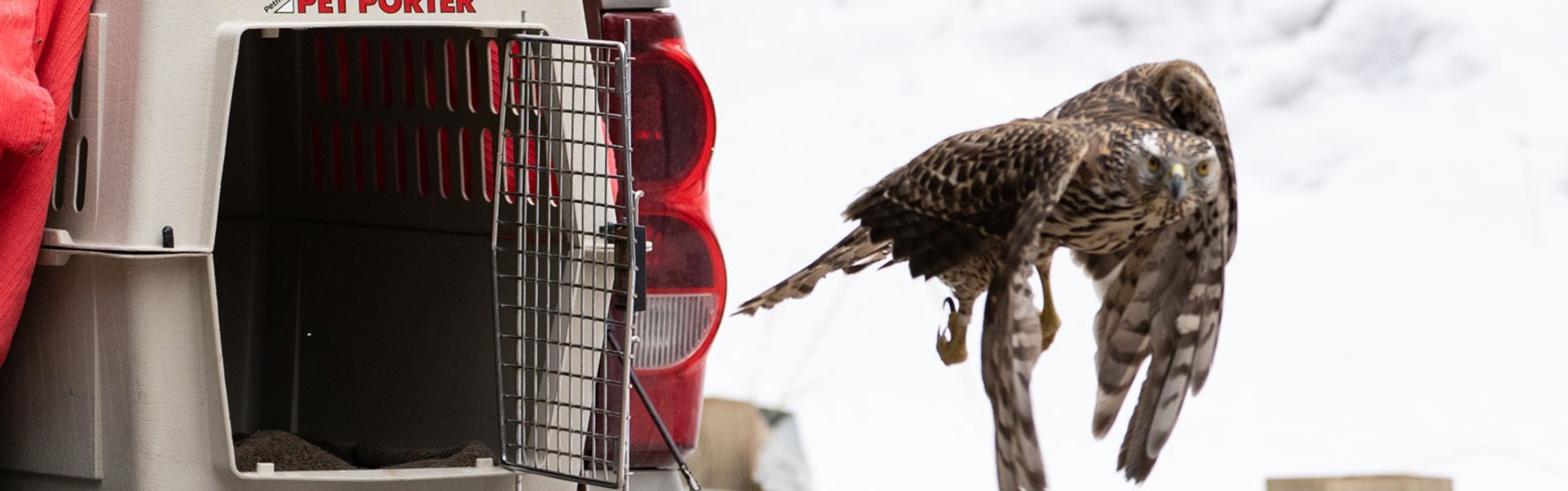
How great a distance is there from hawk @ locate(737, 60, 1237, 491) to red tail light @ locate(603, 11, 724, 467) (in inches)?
13.8

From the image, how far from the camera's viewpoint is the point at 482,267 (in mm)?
3688

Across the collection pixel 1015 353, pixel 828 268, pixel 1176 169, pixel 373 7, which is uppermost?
pixel 373 7

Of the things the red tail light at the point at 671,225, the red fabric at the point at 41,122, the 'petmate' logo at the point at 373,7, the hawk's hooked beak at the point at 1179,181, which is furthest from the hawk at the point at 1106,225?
the red fabric at the point at 41,122

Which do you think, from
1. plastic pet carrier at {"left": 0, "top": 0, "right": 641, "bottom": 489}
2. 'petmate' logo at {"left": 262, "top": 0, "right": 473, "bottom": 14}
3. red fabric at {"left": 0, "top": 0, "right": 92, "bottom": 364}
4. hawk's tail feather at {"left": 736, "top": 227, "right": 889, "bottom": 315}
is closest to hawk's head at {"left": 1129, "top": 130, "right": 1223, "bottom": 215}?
hawk's tail feather at {"left": 736, "top": 227, "right": 889, "bottom": 315}

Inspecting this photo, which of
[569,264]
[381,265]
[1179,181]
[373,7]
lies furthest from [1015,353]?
[381,265]

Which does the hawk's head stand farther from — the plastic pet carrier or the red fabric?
the red fabric

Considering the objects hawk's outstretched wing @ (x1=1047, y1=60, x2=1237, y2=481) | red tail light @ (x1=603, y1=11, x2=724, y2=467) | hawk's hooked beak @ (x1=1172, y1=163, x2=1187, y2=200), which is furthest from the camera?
red tail light @ (x1=603, y1=11, x2=724, y2=467)

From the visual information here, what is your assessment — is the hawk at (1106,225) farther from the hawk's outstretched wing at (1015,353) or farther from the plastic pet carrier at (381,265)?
the plastic pet carrier at (381,265)

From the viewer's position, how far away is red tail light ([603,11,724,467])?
3125 mm

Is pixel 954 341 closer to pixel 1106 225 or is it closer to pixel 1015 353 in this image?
pixel 1106 225

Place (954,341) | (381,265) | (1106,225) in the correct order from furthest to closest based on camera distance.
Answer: (381,265) < (954,341) < (1106,225)

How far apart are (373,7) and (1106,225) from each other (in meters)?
1.07

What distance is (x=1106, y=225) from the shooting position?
2.73 m

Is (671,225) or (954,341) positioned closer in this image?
(954,341)
